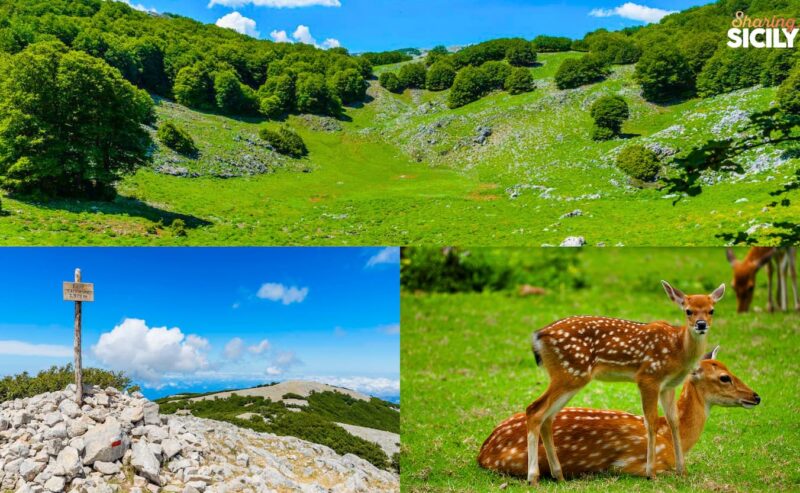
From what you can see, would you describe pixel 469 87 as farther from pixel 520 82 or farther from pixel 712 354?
pixel 712 354

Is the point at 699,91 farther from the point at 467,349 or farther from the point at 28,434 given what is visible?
the point at 28,434

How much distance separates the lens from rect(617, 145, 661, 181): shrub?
1196 inches

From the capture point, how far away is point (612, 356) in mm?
5281

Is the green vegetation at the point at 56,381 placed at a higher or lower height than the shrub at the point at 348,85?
lower

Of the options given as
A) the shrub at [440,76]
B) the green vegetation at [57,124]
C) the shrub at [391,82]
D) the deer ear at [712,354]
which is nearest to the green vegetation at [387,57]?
the shrub at [391,82]

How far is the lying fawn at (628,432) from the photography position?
18.5 ft

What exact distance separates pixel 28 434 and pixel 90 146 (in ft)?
78.1

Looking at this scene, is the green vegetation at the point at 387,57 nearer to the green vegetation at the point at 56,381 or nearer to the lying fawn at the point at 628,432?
the green vegetation at the point at 56,381

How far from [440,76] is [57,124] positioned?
21.5m

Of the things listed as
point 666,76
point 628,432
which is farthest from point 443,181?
point 628,432

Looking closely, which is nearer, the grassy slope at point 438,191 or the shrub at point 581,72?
the grassy slope at point 438,191

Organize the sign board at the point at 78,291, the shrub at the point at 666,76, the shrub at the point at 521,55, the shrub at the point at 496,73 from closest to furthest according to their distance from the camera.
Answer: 1. the sign board at the point at 78,291
2. the shrub at the point at 666,76
3. the shrub at the point at 496,73
4. the shrub at the point at 521,55

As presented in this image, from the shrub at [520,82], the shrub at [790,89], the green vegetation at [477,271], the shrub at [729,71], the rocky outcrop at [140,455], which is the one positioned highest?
the shrub at [520,82]

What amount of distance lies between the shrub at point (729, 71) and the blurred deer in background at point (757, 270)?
86.1 feet
